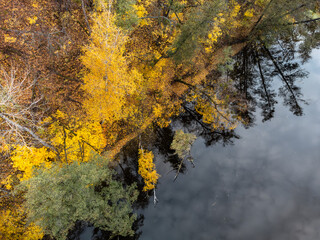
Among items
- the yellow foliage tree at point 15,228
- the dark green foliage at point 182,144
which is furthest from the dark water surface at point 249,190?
the yellow foliage tree at point 15,228

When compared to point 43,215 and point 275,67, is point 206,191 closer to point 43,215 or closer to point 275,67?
point 43,215

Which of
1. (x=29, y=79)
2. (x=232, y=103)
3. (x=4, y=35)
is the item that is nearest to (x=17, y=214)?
(x=29, y=79)

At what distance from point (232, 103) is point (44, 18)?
22.6 meters

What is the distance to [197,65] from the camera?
27578mm

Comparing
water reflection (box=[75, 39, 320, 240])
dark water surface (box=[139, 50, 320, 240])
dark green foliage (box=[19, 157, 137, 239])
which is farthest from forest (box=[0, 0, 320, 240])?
dark water surface (box=[139, 50, 320, 240])

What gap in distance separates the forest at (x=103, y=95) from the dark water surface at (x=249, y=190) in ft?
5.65

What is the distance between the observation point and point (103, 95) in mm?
17547

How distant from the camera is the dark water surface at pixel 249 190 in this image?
18.5 meters

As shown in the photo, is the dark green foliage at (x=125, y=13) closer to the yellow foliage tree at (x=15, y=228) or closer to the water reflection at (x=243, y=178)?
the water reflection at (x=243, y=178)

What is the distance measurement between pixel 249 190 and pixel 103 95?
55.8 ft

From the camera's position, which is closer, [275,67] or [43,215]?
[43,215]

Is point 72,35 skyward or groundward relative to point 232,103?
groundward

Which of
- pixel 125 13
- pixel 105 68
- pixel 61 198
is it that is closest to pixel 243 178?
pixel 61 198

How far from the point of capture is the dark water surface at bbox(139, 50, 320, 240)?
1846 centimetres
